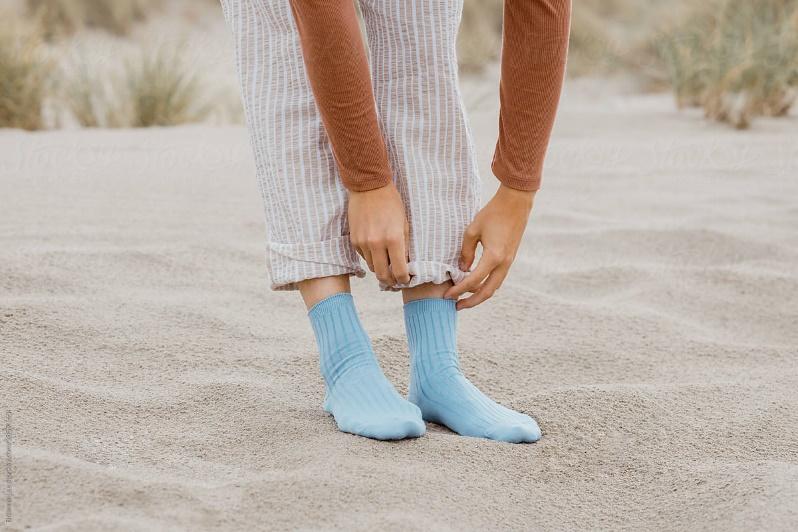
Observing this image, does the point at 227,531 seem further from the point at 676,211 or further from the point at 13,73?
the point at 13,73

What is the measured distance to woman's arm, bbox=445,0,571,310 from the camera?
131cm

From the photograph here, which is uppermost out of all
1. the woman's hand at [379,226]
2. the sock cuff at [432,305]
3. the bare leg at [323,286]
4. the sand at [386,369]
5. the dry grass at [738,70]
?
the dry grass at [738,70]

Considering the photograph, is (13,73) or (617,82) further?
(617,82)

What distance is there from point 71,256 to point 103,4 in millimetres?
5892

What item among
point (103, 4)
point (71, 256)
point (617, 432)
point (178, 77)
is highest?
point (103, 4)

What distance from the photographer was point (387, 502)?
1101mm

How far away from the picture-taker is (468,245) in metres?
1.38

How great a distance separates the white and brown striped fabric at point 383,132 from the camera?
4.36 feet

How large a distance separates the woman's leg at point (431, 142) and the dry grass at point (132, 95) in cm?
286

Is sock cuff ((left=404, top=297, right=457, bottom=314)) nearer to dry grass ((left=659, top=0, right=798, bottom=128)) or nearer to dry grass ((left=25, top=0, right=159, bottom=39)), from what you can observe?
dry grass ((left=659, top=0, right=798, bottom=128))

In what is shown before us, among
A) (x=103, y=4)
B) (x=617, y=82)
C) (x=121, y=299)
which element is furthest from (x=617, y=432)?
(x=103, y=4)

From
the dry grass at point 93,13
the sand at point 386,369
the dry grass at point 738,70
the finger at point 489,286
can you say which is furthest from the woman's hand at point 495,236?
the dry grass at point 93,13

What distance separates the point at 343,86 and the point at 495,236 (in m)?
0.30

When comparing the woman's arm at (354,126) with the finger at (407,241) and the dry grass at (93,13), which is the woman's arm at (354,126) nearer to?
the finger at (407,241)
